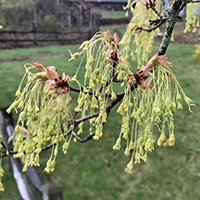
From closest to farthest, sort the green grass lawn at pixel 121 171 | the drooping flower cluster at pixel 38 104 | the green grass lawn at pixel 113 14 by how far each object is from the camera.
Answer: the drooping flower cluster at pixel 38 104 < the green grass lawn at pixel 121 171 < the green grass lawn at pixel 113 14

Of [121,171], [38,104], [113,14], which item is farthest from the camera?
[113,14]

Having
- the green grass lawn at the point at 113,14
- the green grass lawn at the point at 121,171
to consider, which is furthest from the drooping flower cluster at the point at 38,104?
the green grass lawn at the point at 113,14

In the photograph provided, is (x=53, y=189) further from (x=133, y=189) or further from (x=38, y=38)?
(x=38, y=38)

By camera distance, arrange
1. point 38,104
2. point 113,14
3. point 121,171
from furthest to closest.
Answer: point 113,14
point 121,171
point 38,104

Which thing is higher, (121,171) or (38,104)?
(38,104)

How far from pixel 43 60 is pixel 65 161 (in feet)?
3.98

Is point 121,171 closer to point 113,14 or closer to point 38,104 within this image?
point 38,104

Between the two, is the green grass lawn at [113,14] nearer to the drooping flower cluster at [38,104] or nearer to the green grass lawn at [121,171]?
the green grass lawn at [121,171]

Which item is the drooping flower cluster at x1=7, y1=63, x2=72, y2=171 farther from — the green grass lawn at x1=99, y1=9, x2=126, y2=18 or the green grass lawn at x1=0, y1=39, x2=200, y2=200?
the green grass lawn at x1=99, y1=9, x2=126, y2=18

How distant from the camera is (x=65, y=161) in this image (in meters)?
1.41

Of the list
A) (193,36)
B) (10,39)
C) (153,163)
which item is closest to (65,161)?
(153,163)

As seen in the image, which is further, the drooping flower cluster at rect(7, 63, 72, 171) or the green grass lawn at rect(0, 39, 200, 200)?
the green grass lawn at rect(0, 39, 200, 200)

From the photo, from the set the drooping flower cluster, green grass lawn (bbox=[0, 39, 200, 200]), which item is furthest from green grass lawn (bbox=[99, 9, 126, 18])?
the drooping flower cluster

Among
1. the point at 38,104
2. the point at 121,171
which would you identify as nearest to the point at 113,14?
the point at 121,171
